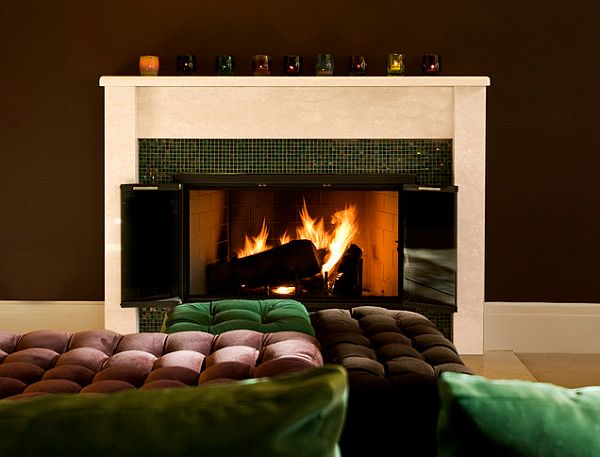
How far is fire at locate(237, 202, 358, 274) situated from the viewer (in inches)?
195

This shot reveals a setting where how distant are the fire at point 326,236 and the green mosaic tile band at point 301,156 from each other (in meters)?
0.29

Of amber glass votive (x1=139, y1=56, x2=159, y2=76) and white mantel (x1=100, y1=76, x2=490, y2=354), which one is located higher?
amber glass votive (x1=139, y1=56, x2=159, y2=76)

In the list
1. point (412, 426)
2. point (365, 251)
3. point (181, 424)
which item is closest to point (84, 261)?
point (365, 251)

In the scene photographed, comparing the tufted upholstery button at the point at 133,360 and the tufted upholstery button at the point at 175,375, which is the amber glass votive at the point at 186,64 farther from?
the tufted upholstery button at the point at 175,375

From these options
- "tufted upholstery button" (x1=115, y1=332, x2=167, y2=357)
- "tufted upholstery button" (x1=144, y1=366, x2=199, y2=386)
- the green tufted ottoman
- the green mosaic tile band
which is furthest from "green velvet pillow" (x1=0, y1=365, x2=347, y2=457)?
the green mosaic tile band

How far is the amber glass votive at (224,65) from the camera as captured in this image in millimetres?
4785

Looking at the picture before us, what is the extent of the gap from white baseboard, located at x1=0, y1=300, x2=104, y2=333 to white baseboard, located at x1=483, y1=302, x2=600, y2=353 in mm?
2201

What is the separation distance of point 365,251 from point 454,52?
120 cm

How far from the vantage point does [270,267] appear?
16.3 feet

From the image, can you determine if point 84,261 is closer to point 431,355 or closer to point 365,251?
point 365,251

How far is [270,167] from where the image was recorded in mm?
4809

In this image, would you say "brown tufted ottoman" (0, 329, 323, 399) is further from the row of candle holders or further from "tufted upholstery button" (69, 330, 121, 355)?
the row of candle holders

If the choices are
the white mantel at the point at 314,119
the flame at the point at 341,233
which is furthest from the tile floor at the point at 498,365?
the flame at the point at 341,233

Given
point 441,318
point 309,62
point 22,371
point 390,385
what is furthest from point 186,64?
point 390,385
